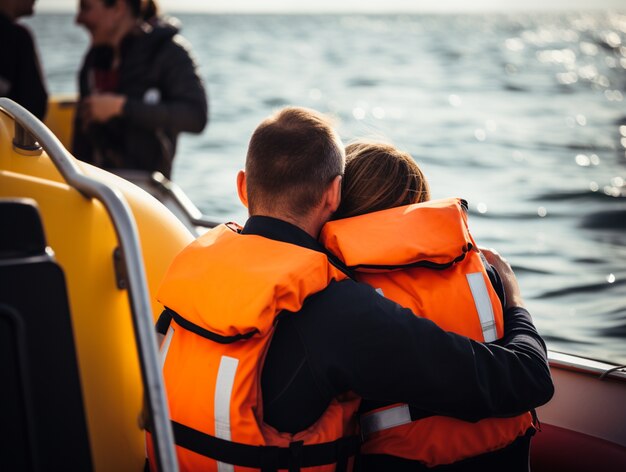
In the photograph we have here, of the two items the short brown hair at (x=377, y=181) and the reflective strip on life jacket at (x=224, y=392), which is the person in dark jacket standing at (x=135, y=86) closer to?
the short brown hair at (x=377, y=181)

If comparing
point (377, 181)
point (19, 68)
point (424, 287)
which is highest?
point (377, 181)

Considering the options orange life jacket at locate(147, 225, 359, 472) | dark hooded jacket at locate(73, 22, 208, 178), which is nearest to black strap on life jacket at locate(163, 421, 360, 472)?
orange life jacket at locate(147, 225, 359, 472)

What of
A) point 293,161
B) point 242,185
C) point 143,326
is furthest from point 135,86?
point 143,326

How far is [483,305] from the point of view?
142 centimetres

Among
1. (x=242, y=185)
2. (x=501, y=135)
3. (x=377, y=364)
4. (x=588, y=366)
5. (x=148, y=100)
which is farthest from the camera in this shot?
(x=501, y=135)

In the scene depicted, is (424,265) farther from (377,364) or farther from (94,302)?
(94,302)

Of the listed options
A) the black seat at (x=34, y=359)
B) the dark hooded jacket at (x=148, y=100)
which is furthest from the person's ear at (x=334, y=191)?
the dark hooded jacket at (x=148, y=100)

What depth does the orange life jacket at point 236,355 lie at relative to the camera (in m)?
1.24

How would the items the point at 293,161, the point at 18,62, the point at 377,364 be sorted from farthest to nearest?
the point at 18,62 → the point at 293,161 → the point at 377,364

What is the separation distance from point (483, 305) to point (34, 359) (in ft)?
2.71

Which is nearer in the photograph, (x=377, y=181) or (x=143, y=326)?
(x=143, y=326)

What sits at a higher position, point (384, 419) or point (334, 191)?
point (334, 191)

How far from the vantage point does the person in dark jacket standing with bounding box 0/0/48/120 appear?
333cm

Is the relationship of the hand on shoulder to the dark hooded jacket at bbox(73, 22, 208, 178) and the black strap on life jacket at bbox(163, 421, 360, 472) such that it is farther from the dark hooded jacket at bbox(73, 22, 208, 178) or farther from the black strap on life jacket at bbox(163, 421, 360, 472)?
the dark hooded jacket at bbox(73, 22, 208, 178)
